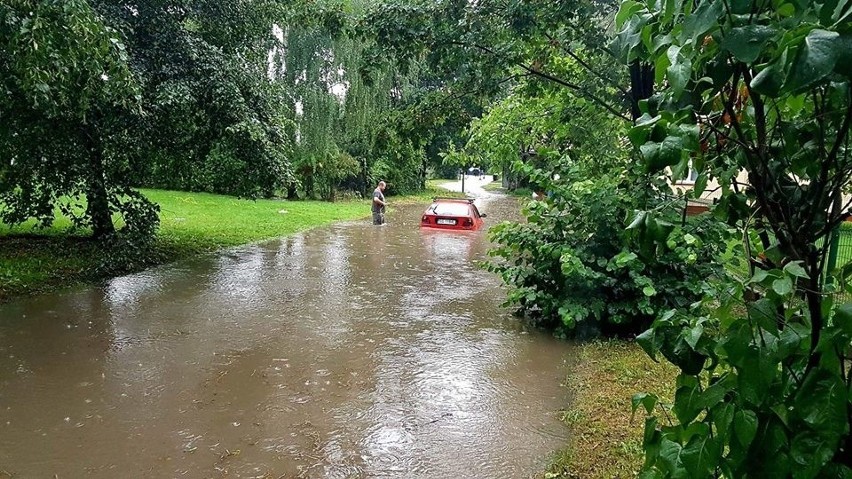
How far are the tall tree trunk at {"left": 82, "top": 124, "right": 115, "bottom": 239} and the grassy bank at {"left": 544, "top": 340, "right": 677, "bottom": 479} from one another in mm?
8631

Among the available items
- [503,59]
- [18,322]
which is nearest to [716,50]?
[503,59]

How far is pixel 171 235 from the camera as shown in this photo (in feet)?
49.4

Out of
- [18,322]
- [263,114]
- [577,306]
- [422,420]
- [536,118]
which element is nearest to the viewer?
[422,420]

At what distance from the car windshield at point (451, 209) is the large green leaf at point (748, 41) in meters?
17.4

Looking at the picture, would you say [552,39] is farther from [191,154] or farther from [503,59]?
[191,154]

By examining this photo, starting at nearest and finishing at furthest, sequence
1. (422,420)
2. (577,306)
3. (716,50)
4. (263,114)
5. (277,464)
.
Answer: (716,50) → (277,464) → (422,420) → (577,306) → (263,114)

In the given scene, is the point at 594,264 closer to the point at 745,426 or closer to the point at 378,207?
the point at 745,426

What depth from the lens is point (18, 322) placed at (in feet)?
24.4

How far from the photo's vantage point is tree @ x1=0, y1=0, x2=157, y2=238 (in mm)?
5191

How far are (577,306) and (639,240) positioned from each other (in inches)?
226

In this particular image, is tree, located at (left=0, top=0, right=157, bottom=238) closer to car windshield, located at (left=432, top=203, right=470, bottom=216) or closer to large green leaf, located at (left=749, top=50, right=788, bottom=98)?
large green leaf, located at (left=749, top=50, right=788, bottom=98)

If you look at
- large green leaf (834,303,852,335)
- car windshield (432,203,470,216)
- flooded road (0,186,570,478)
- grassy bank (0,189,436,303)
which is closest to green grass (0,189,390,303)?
grassy bank (0,189,436,303)

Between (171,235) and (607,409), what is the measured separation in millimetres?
12895

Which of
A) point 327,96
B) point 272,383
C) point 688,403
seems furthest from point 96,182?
point 327,96
